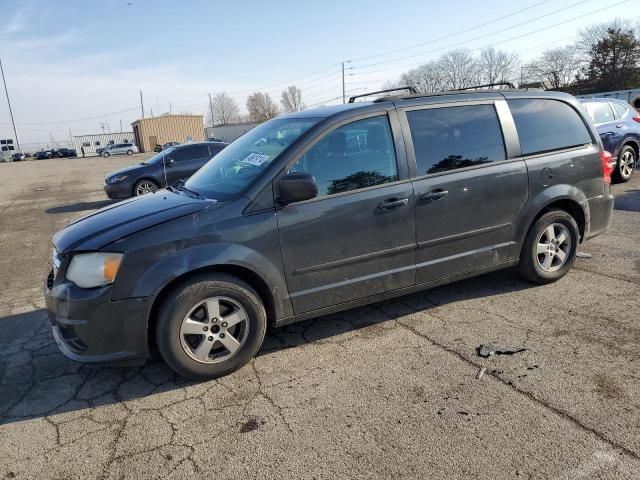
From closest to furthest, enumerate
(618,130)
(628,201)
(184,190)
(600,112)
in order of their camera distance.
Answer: (184,190), (628,201), (618,130), (600,112)

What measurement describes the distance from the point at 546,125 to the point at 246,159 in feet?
9.48

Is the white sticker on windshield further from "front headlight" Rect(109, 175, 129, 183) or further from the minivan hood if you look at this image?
"front headlight" Rect(109, 175, 129, 183)

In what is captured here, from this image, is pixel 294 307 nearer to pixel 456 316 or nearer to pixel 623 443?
pixel 456 316

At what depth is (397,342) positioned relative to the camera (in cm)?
362

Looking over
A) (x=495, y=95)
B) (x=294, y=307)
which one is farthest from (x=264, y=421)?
(x=495, y=95)

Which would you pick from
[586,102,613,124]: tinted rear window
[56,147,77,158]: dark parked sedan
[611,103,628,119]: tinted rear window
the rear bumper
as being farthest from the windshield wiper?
[56,147,77,158]: dark parked sedan

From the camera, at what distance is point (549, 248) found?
4.47 m

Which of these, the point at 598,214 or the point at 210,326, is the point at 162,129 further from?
the point at 210,326

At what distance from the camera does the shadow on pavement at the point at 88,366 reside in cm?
312

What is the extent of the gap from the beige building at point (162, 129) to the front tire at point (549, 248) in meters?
62.4

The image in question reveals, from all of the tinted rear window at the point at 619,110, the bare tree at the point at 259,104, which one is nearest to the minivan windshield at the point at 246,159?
the tinted rear window at the point at 619,110

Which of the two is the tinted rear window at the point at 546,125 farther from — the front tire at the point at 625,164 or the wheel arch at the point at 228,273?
the front tire at the point at 625,164

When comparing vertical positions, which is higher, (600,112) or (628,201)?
(600,112)

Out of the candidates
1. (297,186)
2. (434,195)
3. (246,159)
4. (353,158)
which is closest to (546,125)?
(434,195)
